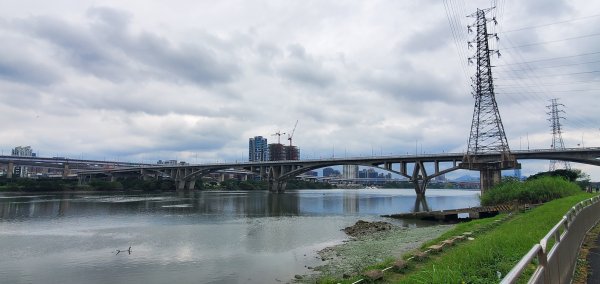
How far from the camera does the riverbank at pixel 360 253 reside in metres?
19.4

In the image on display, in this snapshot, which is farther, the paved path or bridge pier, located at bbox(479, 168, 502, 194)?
bridge pier, located at bbox(479, 168, 502, 194)

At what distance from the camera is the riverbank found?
63.6 ft

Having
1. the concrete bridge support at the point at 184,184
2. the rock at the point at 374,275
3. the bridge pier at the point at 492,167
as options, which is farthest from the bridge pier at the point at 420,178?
the rock at the point at 374,275

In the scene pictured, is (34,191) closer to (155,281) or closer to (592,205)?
(155,281)

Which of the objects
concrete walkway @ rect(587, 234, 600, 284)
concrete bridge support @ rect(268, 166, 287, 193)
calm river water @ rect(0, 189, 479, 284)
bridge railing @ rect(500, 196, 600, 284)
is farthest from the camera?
concrete bridge support @ rect(268, 166, 287, 193)

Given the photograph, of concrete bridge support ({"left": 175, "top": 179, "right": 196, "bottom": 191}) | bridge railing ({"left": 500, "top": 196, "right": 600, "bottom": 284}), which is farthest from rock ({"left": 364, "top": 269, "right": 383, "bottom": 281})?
concrete bridge support ({"left": 175, "top": 179, "right": 196, "bottom": 191})

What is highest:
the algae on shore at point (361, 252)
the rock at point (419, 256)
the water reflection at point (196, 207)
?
the rock at point (419, 256)

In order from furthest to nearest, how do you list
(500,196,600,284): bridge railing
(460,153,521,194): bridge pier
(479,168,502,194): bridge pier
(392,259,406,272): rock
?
1. (479,168,502,194): bridge pier
2. (460,153,521,194): bridge pier
3. (392,259,406,272): rock
4. (500,196,600,284): bridge railing

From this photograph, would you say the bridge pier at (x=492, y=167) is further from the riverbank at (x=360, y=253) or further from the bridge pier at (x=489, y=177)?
the riverbank at (x=360, y=253)

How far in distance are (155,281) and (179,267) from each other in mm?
3056

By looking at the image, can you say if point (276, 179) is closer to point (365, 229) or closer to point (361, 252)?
point (365, 229)

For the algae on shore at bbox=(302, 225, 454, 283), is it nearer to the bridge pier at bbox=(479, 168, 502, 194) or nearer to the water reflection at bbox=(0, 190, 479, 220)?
the water reflection at bbox=(0, 190, 479, 220)

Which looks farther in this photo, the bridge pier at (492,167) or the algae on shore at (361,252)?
the bridge pier at (492,167)

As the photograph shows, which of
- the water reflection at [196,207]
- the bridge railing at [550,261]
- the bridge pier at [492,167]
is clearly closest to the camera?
the bridge railing at [550,261]
